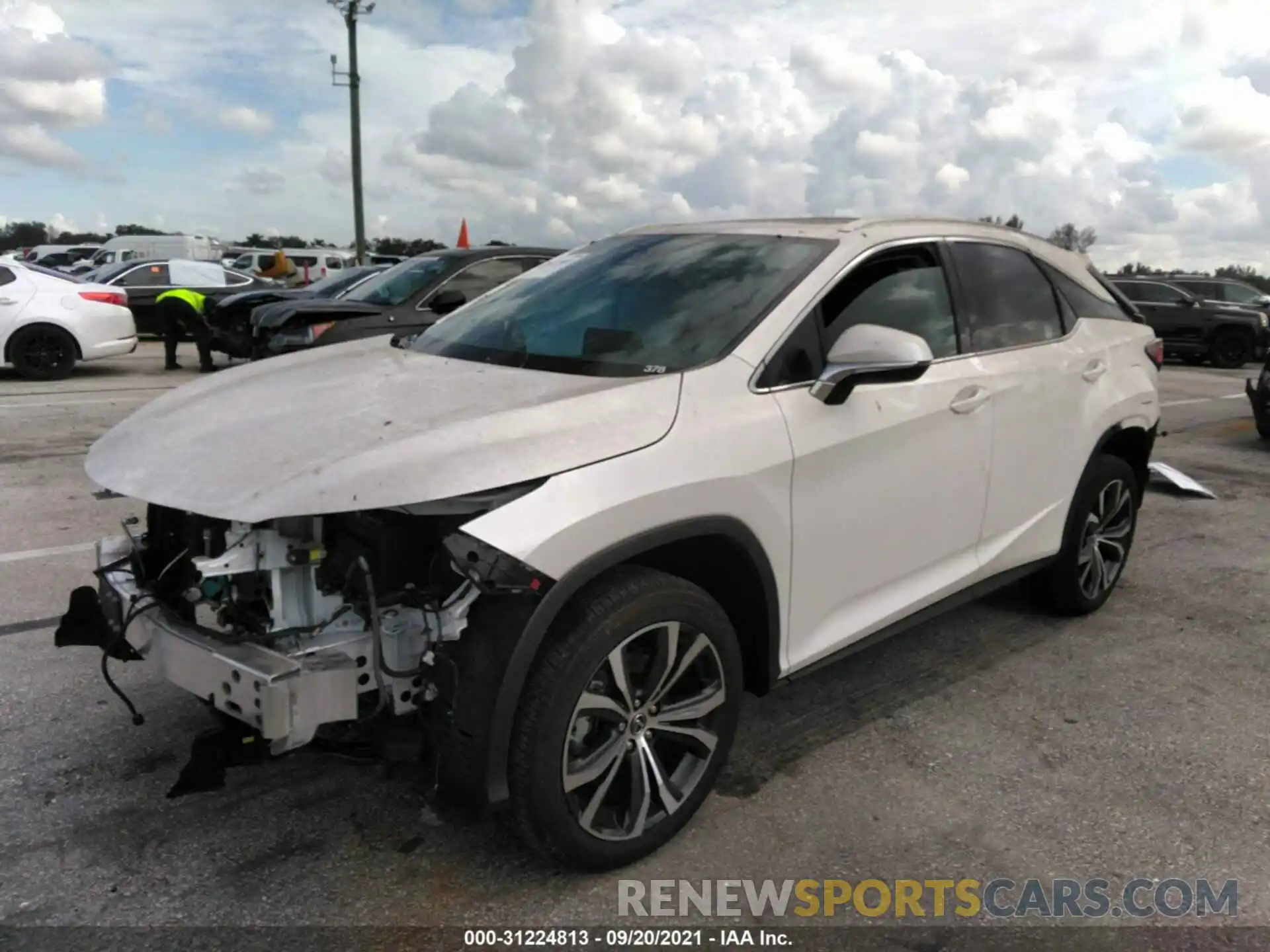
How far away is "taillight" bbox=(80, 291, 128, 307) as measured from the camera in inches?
492

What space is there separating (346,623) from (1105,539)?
11.9ft

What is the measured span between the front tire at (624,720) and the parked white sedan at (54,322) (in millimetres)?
12055

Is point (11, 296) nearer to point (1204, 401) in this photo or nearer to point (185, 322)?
point (185, 322)

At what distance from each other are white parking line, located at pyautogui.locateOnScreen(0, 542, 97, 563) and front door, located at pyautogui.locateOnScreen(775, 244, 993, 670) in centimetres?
387

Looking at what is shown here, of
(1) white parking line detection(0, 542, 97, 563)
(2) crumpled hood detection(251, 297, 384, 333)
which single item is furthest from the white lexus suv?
(2) crumpled hood detection(251, 297, 384, 333)

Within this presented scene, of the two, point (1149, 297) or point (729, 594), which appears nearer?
point (729, 594)

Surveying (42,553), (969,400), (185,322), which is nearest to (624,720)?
(969,400)

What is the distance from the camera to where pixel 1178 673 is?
417 centimetres

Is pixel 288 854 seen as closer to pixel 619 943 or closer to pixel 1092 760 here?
pixel 619 943

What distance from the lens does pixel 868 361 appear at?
291 centimetres

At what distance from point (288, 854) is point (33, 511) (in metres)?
4.37

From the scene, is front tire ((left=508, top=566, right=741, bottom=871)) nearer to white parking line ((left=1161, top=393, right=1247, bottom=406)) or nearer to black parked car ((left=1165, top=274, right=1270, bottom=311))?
white parking line ((left=1161, top=393, right=1247, bottom=406))

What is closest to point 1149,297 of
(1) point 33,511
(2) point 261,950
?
(1) point 33,511


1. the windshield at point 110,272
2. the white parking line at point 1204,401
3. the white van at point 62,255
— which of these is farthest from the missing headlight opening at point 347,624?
the white van at point 62,255
